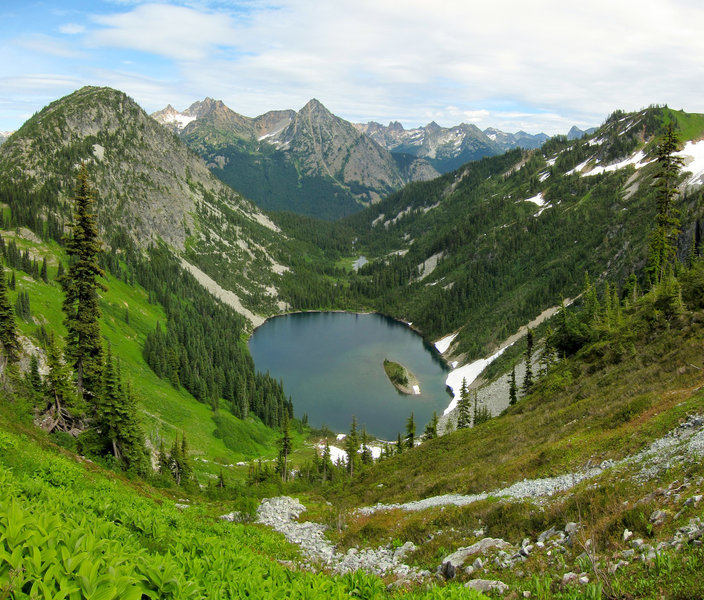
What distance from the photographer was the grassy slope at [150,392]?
7594 cm

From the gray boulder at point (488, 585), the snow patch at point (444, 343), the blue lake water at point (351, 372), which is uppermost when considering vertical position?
the gray boulder at point (488, 585)

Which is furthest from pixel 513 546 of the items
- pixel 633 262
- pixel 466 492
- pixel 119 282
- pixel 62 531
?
pixel 119 282

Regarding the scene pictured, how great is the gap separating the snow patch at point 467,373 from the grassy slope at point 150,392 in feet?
185

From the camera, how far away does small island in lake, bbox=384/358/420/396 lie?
12619 cm

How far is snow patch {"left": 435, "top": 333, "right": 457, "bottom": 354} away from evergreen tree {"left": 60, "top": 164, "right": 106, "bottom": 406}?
140 m

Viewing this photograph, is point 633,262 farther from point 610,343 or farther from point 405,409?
point 610,343

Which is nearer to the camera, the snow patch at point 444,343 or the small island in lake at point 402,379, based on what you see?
the small island in lake at point 402,379

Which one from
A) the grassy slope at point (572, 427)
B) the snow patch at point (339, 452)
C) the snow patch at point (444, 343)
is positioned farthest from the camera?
the snow patch at point (444, 343)

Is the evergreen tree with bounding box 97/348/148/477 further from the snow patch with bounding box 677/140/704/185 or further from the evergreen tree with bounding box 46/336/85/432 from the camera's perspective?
the snow patch with bounding box 677/140/704/185

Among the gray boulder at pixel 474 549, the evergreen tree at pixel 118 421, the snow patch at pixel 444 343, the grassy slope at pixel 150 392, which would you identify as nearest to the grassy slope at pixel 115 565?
the gray boulder at pixel 474 549

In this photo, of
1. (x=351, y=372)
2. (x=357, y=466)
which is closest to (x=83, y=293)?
(x=357, y=466)

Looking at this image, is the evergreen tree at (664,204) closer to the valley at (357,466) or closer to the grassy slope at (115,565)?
the valley at (357,466)

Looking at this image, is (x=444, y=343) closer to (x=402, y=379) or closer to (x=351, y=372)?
(x=402, y=379)

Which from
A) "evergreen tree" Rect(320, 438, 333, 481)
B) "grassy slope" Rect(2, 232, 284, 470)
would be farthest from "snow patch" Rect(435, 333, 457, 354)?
"evergreen tree" Rect(320, 438, 333, 481)
